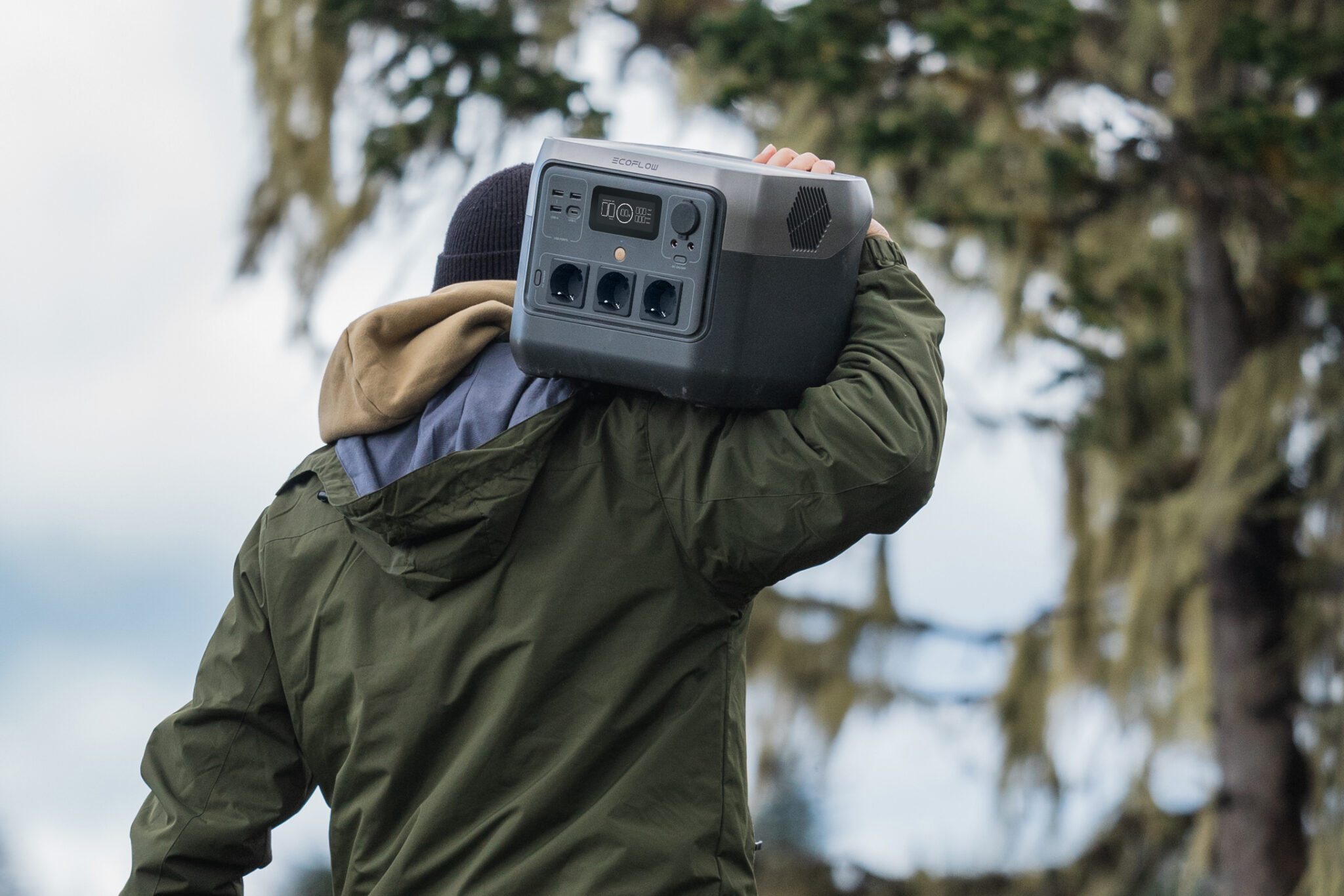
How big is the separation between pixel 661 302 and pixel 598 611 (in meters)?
0.23

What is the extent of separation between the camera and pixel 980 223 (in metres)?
3.11

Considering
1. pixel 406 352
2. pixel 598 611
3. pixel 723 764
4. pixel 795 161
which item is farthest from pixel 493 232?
pixel 723 764

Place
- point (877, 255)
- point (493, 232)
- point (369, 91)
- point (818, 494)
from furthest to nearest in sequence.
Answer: point (369, 91), point (493, 232), point (877, 255), point (818, 494)

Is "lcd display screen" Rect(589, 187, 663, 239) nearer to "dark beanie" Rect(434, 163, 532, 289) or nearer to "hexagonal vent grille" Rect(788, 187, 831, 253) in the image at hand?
"hexagonal vent grille" Rect(788, 187, 831, 253)

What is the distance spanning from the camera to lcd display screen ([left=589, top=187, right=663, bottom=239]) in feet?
3.24

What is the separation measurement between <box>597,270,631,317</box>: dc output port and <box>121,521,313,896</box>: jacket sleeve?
0.40 m

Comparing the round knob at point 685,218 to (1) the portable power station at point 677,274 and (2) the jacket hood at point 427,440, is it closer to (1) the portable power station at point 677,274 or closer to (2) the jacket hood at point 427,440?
(1) the portable power station at point 677,274

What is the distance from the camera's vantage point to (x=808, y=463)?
958 mm

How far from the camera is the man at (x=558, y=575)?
972 mm

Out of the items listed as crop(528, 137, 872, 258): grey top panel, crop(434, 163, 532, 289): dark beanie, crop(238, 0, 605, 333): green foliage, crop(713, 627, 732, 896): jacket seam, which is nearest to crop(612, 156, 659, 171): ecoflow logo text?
crop(528, 137, 872, 258): grey top panel

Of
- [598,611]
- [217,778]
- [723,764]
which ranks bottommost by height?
[217,778]

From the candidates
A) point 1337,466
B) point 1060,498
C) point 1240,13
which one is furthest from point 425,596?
point 1060,498

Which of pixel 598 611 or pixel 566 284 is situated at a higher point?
pixel 566 284

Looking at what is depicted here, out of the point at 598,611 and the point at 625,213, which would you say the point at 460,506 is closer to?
the point at 598,611
